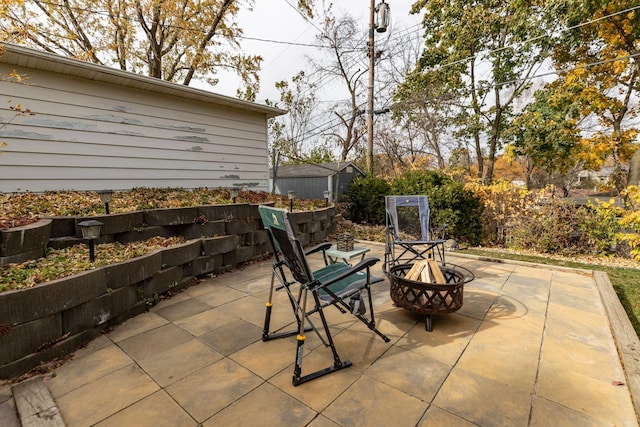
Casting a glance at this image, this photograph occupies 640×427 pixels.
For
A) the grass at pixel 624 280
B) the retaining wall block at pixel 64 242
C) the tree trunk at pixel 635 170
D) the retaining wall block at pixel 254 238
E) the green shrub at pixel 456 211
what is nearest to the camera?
the retaining wall block at pixel 64 242

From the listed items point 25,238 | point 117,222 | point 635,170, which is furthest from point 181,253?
point 635,170

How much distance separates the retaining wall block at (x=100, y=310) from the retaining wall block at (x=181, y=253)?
48cm

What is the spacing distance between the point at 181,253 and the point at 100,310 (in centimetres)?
103

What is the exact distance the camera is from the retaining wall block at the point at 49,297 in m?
1.75

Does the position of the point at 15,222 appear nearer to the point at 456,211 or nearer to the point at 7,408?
the point at 7,408

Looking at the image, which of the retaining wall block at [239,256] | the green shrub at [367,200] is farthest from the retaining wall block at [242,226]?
the green shrub at [367,200]

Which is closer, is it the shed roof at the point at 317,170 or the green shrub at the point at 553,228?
the green shrub at the point at 553,228

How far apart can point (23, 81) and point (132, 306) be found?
3.49 meters

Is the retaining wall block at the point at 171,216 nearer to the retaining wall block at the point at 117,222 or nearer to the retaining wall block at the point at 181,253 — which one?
the retaining wall block at the point at 117,222

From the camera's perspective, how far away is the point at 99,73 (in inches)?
161

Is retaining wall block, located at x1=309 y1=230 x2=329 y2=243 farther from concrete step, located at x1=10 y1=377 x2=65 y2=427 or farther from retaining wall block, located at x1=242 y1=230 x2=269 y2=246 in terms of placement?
concrete step, located at x1=10 y1=377 x2=65 y2=427

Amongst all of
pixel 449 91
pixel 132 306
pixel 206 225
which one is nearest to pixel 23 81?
pixel 206 225

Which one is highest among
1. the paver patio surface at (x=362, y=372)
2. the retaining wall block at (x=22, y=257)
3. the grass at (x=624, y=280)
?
the retaining wall block at (x=22, y=257)

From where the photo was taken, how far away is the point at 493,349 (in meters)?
2.13
